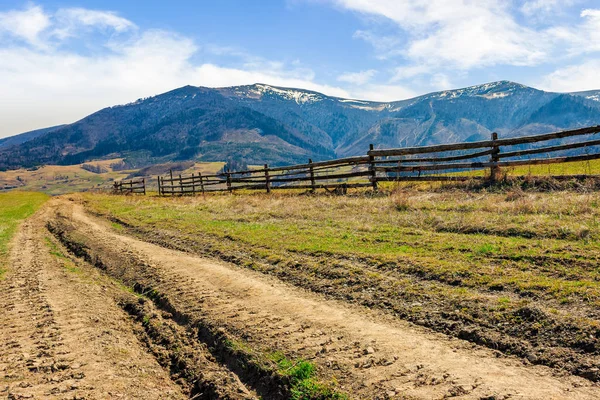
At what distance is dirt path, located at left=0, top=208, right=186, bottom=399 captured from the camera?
4.72m

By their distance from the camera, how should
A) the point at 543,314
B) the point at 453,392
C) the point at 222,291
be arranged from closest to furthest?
the point at 453,392
the point at 543,314
the point at 222,291

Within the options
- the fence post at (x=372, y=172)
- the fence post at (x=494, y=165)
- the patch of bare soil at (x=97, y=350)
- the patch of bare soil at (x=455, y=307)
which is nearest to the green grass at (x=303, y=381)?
the patch of bare soil at (x=97, y=350)

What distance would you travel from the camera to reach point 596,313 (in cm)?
481

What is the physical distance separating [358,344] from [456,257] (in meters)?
3.47

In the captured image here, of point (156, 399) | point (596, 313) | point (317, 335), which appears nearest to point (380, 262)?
point (317, 335)

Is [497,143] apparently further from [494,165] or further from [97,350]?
[97,350]

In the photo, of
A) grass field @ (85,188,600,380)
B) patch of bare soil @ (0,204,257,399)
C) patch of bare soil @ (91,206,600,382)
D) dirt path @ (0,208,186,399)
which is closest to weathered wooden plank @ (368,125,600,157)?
grass field @ (85,188,600,380)

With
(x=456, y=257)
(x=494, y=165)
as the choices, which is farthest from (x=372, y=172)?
(x=456, y=257)

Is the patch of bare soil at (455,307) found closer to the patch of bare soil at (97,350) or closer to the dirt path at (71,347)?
the patch of bare soil at (97,350)

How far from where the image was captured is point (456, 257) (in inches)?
297

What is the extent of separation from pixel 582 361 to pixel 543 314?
0.91 metres

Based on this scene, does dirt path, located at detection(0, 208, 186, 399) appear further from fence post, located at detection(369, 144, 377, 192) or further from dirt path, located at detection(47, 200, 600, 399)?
fence post, located at detection(369, 144, 377, 192)

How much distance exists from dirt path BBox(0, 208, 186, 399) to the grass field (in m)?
2.98

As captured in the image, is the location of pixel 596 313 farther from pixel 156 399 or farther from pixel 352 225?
pixel 352 225
